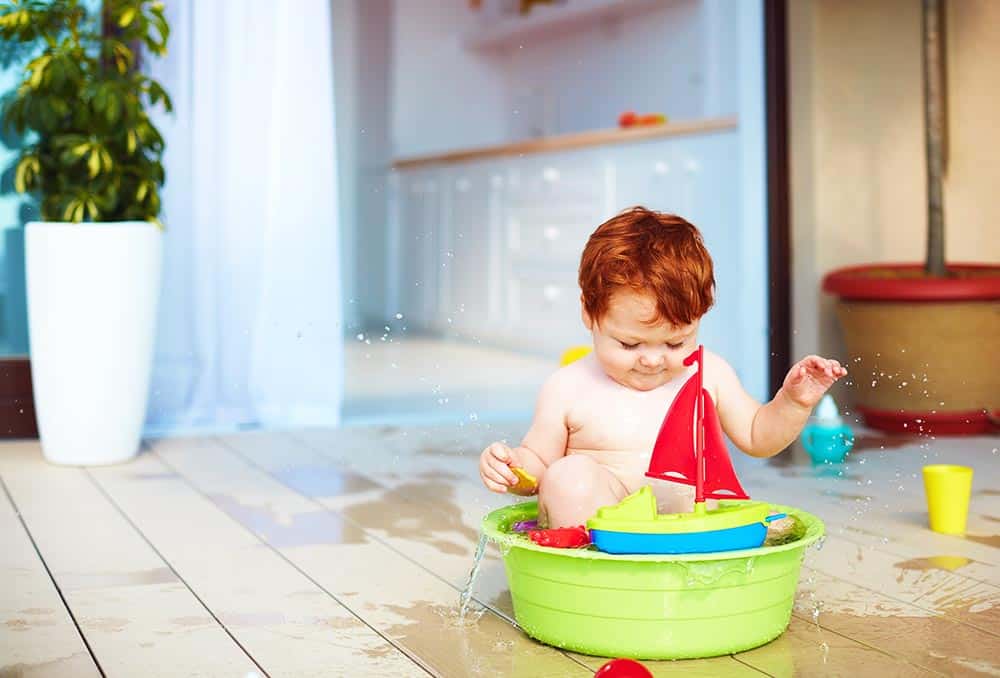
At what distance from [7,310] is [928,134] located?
7.32 feet

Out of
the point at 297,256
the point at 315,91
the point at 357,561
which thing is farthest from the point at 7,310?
the point at 357,561

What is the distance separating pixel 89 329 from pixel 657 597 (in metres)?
1.78

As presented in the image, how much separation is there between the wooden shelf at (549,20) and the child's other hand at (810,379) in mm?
Result: 4061

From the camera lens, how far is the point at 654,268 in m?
1.57

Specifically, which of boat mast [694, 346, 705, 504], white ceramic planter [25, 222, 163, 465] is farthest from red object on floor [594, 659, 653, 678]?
white ceramic planter [25, 222, 163, 465]

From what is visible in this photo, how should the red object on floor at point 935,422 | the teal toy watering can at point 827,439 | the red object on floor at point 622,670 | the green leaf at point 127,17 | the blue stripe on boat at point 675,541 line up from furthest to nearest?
the red object on floor at point 935,422
the green leaf at point 127,17
the teal toy watering can at point 827,439
the blue stripe on boat at point 675,541
the red object on floor at point 622,670

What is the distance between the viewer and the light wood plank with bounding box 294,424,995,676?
5.24 ft

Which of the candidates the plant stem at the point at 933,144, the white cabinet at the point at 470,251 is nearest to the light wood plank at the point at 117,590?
the plant stem at the point at 933,144

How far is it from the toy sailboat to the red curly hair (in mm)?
65

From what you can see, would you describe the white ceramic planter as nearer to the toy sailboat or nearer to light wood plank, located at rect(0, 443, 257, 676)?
light wood plank, located at rect(0, 443, 257, 676)

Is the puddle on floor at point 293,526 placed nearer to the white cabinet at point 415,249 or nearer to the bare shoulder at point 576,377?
the bare shoulder at point 576,377

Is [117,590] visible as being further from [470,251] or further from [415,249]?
[415,249]

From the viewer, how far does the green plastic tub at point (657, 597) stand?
1423mm

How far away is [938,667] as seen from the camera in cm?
145
